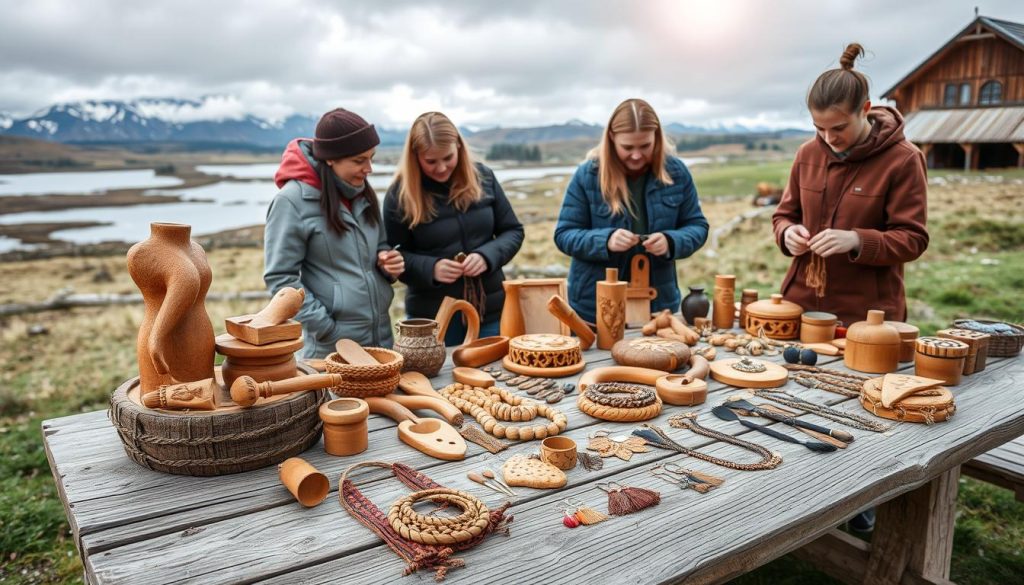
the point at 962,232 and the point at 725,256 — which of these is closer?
the point at 962,232

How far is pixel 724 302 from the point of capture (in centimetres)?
350

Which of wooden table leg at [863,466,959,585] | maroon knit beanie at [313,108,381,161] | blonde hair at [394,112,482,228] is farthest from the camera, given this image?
blonde hair at [394,112,482,228]

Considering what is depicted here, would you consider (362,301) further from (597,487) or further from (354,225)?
(597,487)

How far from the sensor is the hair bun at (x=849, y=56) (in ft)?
9.94

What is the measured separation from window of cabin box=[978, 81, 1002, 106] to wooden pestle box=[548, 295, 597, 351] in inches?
602

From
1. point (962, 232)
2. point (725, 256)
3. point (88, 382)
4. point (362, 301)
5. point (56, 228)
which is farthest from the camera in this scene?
point (56, 228)

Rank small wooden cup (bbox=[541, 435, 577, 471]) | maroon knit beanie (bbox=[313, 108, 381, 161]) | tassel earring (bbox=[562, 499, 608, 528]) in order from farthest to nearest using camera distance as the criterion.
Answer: maroon knit beanie (bbox=[313, 108, 381, 161]) → small wooden cup (bbox=[541, 435, 577, 471]) → tassel earring (bbox=[562, 499, 608, 528])

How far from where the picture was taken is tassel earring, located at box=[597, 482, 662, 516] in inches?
65.4

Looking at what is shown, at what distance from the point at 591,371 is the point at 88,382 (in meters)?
6.28

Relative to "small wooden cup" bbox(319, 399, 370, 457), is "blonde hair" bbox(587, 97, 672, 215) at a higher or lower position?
higher

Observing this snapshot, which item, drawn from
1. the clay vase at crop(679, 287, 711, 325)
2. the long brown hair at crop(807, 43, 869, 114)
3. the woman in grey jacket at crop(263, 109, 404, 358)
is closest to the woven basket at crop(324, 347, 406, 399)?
the woman in grey jacket at crop(263, 109, 404, 358)

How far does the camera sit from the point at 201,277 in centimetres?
191

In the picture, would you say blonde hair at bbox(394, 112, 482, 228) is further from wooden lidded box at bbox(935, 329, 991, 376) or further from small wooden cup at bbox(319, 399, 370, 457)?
wooden lidded box at bbox(935, 329, 991, 376)

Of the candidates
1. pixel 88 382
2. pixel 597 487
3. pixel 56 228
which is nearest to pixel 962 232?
pixel 597 487
